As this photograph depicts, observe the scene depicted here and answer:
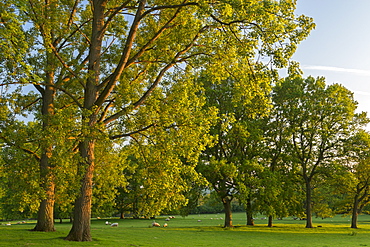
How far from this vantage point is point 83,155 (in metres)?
17.4

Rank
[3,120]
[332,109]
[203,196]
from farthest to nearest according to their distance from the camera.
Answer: [332,109] → [203,196] → [3,120]

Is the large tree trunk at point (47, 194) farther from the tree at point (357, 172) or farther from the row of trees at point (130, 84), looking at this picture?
the tree at point (357, 172)

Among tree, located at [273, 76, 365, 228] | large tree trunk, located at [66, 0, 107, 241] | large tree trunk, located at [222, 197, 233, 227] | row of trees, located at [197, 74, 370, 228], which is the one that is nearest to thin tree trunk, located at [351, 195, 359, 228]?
row of trees, located at [197, 74, 370, 228]

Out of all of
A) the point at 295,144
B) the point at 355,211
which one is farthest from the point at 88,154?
the point at 355,211

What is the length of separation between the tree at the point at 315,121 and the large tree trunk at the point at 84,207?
31.2m

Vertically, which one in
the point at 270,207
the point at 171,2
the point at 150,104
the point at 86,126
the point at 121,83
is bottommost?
the point at 270,207

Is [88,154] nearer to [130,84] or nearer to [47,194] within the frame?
[47,194]

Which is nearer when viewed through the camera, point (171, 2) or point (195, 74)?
point (171, 2)

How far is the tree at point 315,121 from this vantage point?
43.1 metres

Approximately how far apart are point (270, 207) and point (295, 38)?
24.4m

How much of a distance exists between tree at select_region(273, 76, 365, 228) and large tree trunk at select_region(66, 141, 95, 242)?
31.2m

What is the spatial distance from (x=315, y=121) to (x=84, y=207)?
34.6 meters

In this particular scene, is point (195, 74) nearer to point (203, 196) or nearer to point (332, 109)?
point (203, 196)

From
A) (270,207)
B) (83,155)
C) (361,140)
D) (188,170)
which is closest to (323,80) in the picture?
(361,140)
